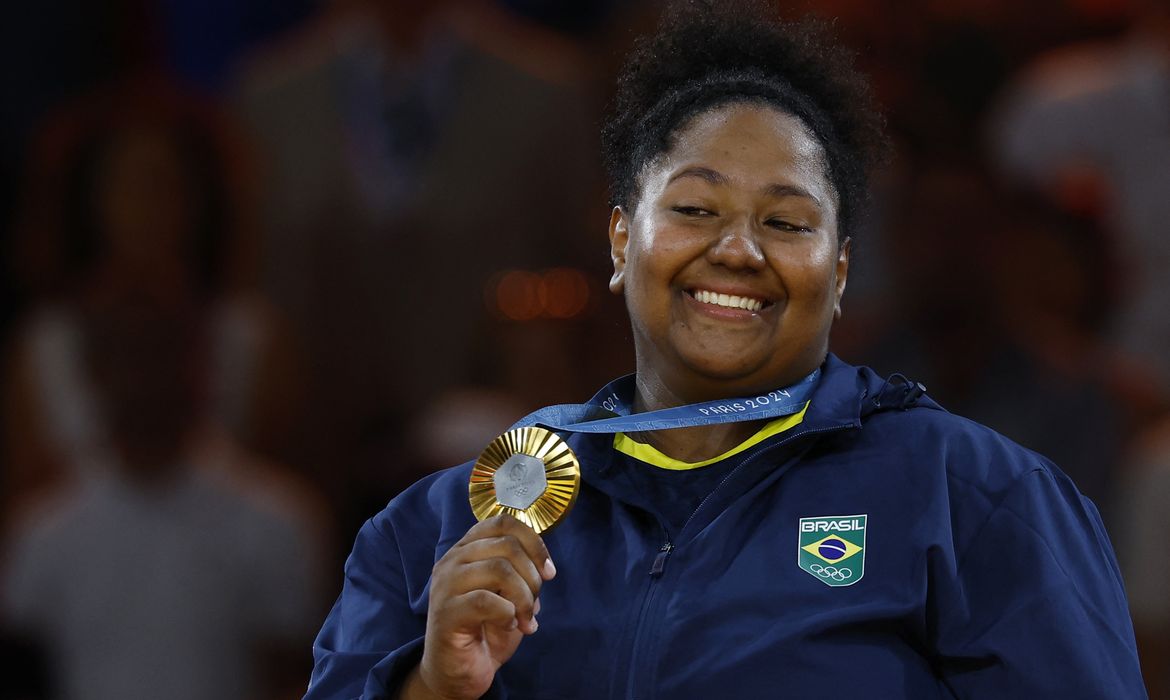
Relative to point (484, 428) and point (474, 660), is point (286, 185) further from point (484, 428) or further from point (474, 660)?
point (474, 660)

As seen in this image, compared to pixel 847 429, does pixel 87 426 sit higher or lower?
lower

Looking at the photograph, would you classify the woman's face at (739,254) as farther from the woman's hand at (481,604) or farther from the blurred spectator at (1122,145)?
the blurred spectator at (1122,145)

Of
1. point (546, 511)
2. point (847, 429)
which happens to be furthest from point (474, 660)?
point (847, 429)

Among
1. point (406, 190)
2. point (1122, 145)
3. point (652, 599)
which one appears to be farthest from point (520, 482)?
point (1122, 145)

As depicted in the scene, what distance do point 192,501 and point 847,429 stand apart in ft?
9.23

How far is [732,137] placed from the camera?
246 centimetres

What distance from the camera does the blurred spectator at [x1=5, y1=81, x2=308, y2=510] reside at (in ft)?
16.8

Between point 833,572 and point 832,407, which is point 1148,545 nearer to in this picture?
point 832,407

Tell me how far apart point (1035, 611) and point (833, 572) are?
25 cm

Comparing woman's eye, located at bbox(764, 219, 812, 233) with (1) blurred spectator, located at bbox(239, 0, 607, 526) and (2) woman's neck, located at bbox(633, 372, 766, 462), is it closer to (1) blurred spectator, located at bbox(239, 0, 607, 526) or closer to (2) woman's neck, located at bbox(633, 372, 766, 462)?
(2) woman's neck, located at bbox(633, 372, 766, 462)

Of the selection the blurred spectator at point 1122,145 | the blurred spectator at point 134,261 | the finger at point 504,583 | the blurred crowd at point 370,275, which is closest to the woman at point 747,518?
the finger at point 504,583

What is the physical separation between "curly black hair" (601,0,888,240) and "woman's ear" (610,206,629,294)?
0.02 metres

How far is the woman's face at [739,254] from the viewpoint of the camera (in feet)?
7.95

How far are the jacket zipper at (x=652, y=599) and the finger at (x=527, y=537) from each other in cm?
17
